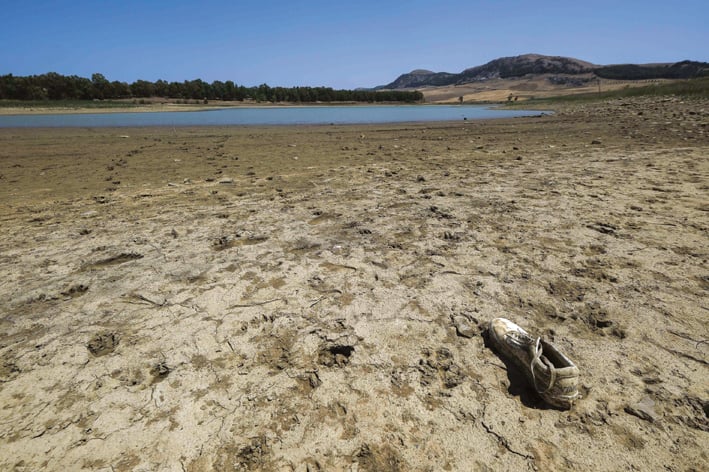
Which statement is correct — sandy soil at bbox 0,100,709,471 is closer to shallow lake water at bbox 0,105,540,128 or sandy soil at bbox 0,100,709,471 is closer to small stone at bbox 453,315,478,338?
small stone at bbox 453,315,478,338

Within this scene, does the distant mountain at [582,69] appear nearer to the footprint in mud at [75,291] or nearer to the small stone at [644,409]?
the small stone at [644,409]

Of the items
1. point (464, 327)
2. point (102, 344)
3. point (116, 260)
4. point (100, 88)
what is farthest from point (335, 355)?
point (100, 88)

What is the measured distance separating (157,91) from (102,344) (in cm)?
8454

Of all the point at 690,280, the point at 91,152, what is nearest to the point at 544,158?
the point at 690,280

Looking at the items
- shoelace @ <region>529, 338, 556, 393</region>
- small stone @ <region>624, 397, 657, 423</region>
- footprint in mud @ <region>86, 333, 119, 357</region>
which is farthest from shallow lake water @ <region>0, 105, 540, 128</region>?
small stone @ <region>624, 397, 657, 423</region>

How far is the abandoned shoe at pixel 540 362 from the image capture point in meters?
1.89

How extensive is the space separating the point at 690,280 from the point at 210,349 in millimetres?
4078

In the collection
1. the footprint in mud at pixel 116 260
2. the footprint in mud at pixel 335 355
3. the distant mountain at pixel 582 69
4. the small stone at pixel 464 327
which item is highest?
the distant mountain at pixel 582 69

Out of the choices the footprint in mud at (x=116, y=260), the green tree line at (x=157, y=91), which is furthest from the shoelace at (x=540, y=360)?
the green tree line at (x=157, y=91)

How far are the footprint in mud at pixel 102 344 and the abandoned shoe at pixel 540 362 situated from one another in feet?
9.02

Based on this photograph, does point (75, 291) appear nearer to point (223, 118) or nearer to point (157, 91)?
point (223, 118)

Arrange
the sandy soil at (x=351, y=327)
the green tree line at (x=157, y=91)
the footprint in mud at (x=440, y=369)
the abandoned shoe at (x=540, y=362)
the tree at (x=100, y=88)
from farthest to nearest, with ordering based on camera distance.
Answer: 1. the tree at (x=100, y=88)
2. the green tree line at (x=157, y=91)
3. the footprint in mud at (x=440, y=369)
4. the abandoned shoe at (x=540, y=362)
5. the sandy soil at (x=351, y=327)

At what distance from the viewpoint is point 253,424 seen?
1.83 metres

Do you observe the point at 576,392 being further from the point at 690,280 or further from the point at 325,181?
the point at 325,181
